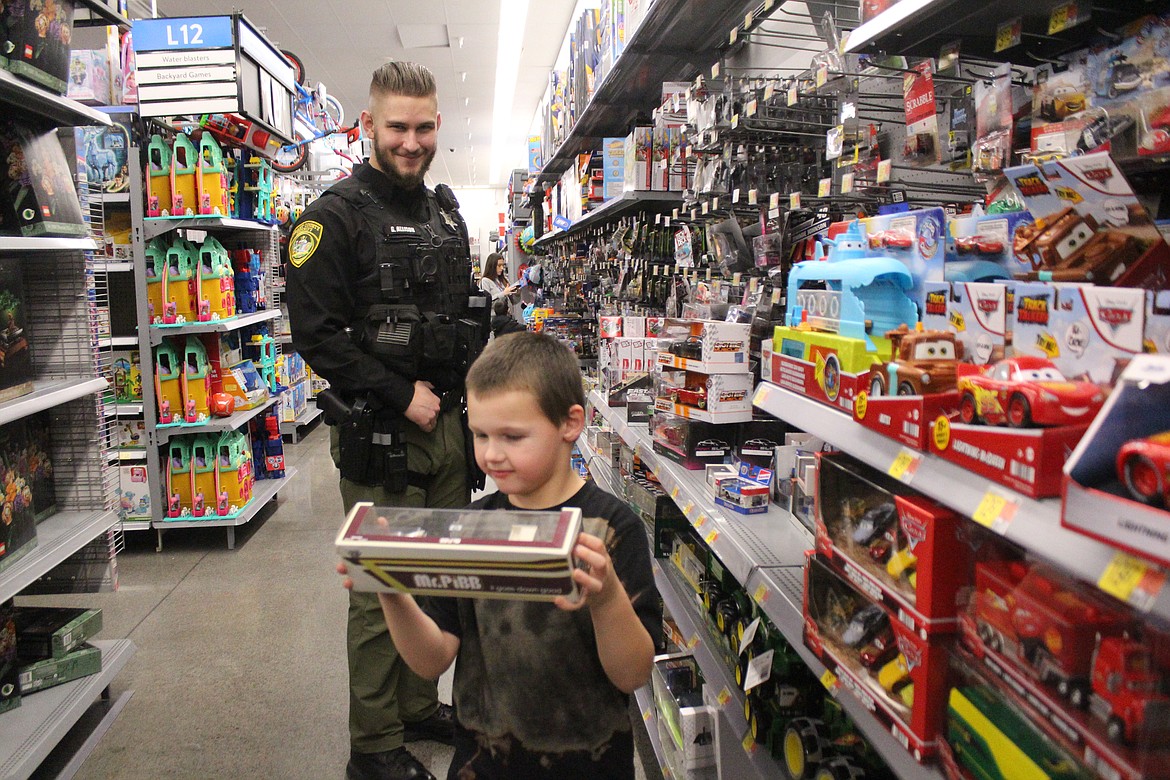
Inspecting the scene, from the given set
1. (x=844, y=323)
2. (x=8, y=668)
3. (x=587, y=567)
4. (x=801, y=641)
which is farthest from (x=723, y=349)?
(x=8, y=668)

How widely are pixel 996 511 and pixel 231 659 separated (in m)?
3.31

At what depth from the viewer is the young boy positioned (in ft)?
3.96

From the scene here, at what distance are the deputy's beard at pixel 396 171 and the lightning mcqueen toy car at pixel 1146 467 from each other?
213 cm

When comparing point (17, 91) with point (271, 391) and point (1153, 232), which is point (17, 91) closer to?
point (1153, 232)

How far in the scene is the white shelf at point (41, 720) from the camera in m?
2.04

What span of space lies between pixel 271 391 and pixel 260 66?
2119 mm

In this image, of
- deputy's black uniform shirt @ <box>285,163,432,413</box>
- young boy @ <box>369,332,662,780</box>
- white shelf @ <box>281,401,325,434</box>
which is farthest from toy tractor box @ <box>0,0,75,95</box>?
white shelf @ <box>281,401,325,434</box>

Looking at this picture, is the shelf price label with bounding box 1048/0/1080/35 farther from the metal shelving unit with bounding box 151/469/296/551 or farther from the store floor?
the metal shelving unit with bounding box 151/469/296/551

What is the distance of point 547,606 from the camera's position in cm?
128

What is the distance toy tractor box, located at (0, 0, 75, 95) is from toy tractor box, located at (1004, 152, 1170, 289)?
2.51m

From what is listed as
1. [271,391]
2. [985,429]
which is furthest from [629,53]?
[271,391]

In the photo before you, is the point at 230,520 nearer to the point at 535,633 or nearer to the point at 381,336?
the point at 381,336

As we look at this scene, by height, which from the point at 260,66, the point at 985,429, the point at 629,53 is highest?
the point at 260,66

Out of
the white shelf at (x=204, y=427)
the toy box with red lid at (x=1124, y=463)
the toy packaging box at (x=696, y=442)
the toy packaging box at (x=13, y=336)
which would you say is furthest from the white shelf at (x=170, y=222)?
the toy box with red lid at (x=1124, y=463)
